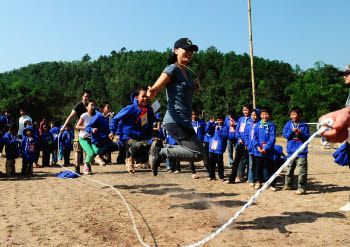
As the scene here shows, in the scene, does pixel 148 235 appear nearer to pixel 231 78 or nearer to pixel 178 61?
pixel 178 61

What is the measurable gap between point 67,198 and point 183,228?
3.21 metres

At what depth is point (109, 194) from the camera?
690cm

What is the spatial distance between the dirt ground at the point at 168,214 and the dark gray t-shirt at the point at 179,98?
1.63m

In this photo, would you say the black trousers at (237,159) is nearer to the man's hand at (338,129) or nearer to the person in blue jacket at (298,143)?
A: the person in blue jacket at (298,143)

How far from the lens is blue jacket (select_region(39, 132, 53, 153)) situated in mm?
12767

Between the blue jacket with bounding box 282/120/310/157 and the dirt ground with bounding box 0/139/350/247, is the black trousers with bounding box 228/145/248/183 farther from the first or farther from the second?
the blue jacket with bounding box 282/120/310/157

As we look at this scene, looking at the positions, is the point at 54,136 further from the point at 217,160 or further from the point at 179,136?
the point at 179,136

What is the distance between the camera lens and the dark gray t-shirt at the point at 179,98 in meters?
4.50

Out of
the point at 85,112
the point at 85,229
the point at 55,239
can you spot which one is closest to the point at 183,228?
the point at 85,229

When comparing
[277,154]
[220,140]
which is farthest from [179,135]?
[277,154]

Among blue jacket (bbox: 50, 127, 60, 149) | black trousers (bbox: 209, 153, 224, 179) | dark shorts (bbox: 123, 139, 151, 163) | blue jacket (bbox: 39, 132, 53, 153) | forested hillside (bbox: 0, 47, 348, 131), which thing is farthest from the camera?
forested hillside (bbox: 0, 47, 348, 131)

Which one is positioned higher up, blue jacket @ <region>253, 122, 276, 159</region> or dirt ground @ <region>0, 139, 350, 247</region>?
blue jacket @ <region>253, 122, 276, 159</region>

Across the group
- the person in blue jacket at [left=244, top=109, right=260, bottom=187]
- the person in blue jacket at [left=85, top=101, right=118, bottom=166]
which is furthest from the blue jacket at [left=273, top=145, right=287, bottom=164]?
the person in blue jacket at [left=85, top=101, right=118, bottom=166]

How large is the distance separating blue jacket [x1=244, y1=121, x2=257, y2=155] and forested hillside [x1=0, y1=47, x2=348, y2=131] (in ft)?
123
